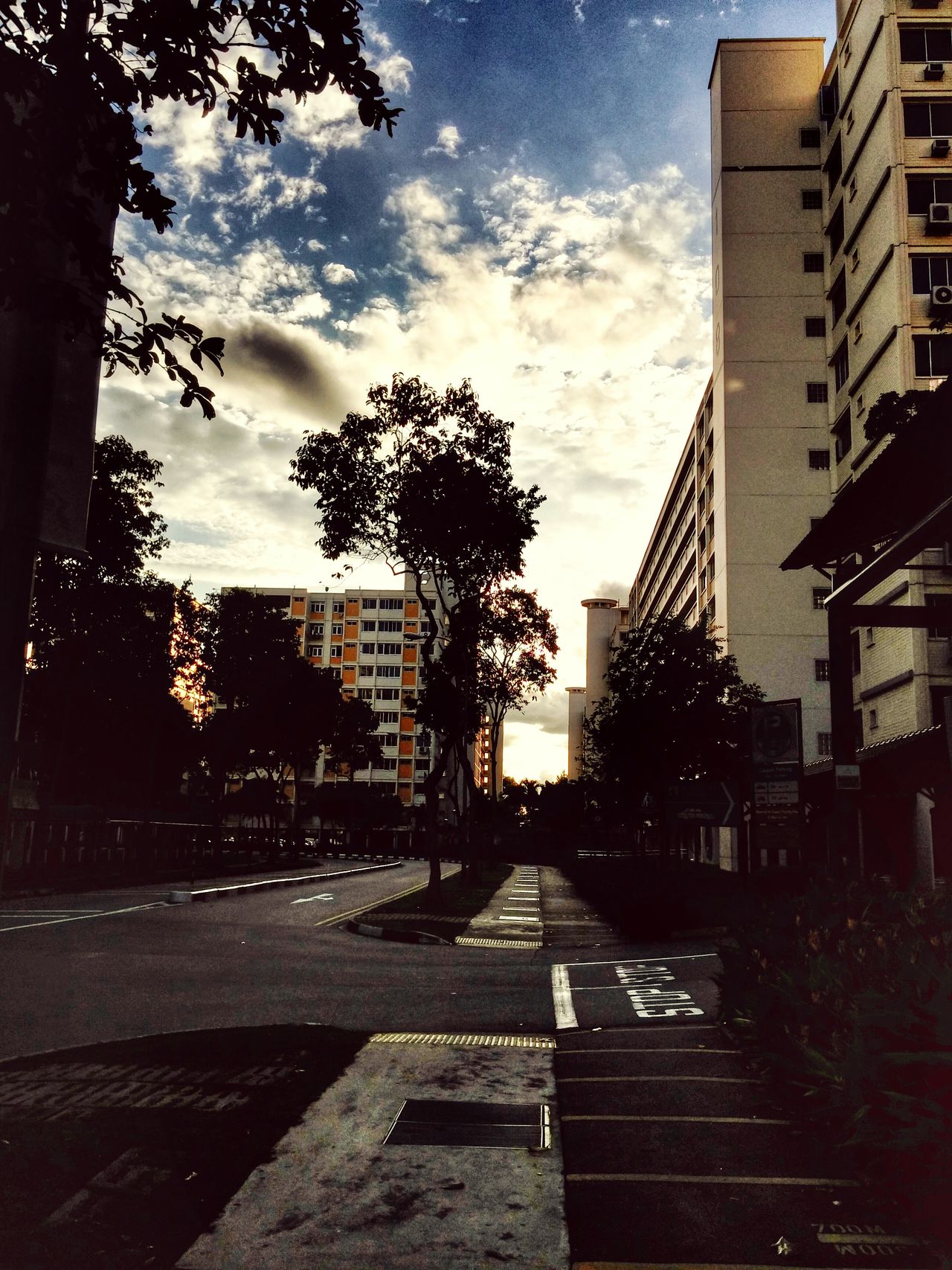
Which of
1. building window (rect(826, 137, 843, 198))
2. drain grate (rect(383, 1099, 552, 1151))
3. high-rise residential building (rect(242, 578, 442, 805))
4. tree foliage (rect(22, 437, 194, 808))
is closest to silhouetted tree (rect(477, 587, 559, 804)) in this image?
tree foliage (rect(22, 437, 194, 808))

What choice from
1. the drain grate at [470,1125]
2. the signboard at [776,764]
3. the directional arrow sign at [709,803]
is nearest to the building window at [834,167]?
the directional arrow sign at [709,803]

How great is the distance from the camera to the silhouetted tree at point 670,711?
2631 cm

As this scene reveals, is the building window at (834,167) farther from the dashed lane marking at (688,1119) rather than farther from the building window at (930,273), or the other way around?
the dashed lane marking at (688,1119)

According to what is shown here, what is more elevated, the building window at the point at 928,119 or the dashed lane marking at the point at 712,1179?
the building window at the point at 928,119

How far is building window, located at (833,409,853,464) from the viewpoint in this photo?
44188 mm

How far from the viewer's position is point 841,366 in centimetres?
4566

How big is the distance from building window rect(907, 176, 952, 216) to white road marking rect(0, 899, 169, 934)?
35.0m

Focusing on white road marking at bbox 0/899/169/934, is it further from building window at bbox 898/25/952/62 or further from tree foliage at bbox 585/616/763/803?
building window at bbox 898/25/952/62

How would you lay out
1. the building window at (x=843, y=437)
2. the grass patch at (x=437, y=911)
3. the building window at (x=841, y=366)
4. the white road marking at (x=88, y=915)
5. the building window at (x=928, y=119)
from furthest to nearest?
the building window at (x=841, y=366) < the building window at (x=843, y=437) < the building window at (x=928, y=119) < the grass patch at (x=437, y=911) < the white road marking at (x=88, y=915)

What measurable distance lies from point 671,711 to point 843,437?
83.1ft

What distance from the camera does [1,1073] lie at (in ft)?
20.3

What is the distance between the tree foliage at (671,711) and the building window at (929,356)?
14646 mm

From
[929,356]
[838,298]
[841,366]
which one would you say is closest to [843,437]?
[841,366]

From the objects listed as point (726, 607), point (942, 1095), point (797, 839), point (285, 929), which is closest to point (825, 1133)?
point (942, 1095)
